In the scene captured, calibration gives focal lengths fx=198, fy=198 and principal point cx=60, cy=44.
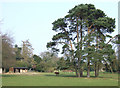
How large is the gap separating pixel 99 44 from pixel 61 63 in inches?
297

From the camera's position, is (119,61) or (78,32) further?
(119,61)

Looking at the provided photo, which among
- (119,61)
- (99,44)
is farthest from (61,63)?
(119,61)

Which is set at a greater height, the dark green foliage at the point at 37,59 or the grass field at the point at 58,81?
the dark green foliage at the point at 37,59

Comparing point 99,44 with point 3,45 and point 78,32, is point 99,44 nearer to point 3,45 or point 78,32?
point 78,32

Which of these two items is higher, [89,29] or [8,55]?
[89,29]

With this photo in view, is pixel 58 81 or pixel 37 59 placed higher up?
pixel 37 59

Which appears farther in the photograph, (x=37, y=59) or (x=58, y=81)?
(x=37, y=59)

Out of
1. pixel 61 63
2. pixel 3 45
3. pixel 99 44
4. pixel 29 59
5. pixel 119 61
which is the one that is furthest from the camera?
pixel 29 59

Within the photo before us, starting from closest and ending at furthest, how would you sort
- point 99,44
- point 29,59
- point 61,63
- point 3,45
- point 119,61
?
point 3,45 → point 99,44 → point 61,63 → point 119,61 → point 29,59

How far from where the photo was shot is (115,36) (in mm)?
34594

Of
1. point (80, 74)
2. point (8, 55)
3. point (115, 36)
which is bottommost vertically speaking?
point (80, 74)

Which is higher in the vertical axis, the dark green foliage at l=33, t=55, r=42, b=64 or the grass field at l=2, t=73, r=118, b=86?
the dark green foliage at l=33, t=55, r=42, b=64

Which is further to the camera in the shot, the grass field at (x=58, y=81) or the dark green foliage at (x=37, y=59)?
the dark green foliage at (x=37, y=59)

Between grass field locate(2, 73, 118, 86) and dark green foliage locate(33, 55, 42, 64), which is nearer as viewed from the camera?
grass field locate(2, 73, 118, 86)
